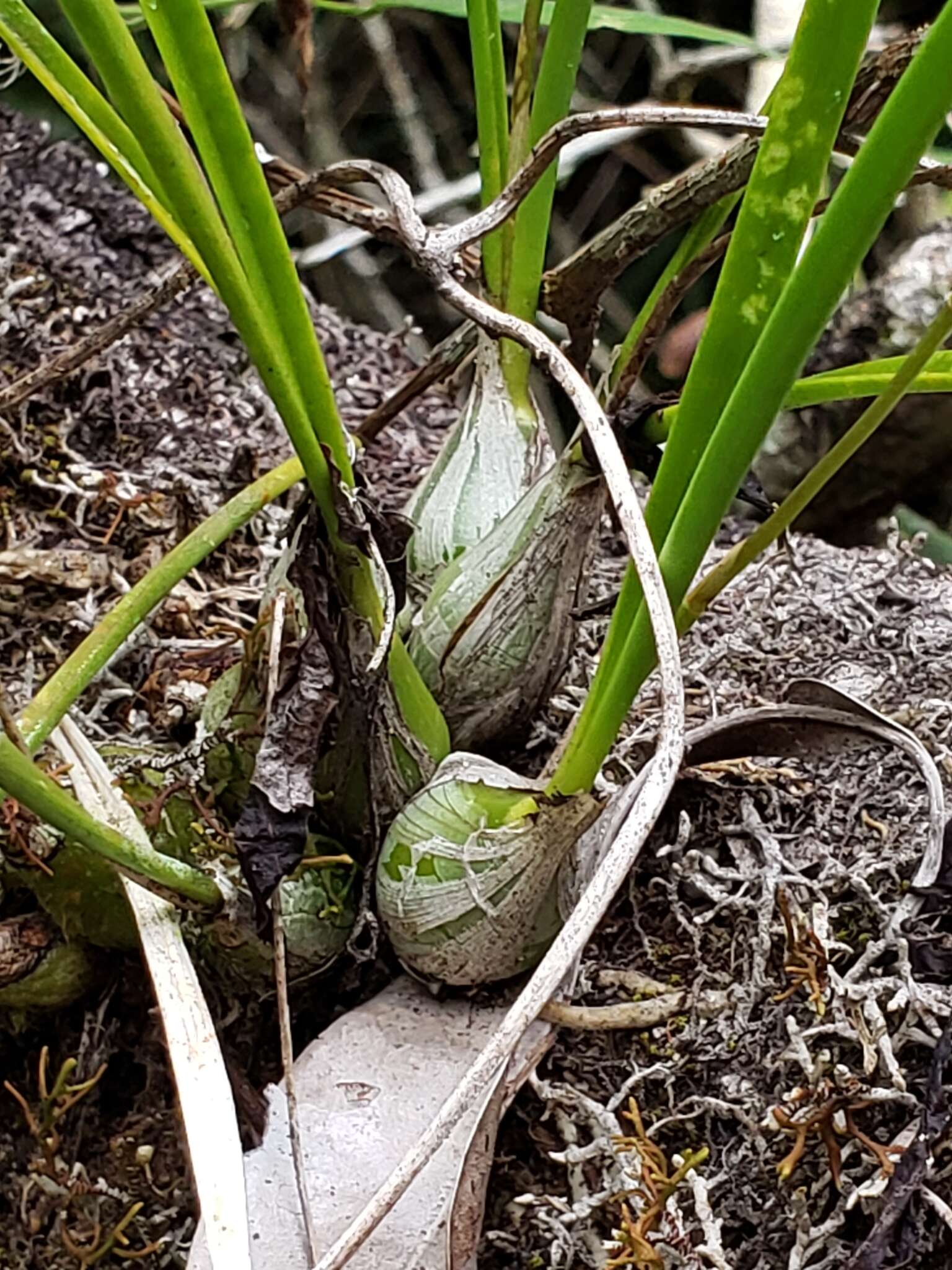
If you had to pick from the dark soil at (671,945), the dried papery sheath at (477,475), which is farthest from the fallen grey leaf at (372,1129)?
the dried papery sheath at (477,475)

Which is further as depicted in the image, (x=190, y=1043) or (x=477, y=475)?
(x=477, y=475)

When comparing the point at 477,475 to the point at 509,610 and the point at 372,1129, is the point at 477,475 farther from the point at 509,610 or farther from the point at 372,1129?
the point at 372,1129

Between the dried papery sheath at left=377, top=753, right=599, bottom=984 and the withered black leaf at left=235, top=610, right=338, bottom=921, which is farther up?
the withered black leaf at left=235, top=610, right=338, bottom=921

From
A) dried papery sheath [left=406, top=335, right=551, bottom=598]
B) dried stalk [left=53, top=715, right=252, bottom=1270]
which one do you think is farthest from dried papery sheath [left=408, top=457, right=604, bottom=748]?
dried stalk [left=53, top=715, right=252, bottom=1270]

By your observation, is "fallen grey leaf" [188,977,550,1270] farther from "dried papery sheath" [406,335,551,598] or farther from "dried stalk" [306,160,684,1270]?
"dried papery sheath" [406,335,551,598]

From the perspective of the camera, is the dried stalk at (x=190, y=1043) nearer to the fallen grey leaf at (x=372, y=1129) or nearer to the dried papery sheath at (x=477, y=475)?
the fallen grey leaf at (x=372, y=1129)

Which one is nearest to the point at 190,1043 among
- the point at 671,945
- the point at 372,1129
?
the point at 372,1129
